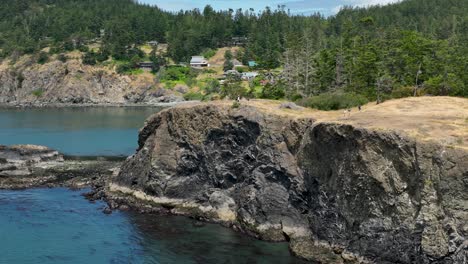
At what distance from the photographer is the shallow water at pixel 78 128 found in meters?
105

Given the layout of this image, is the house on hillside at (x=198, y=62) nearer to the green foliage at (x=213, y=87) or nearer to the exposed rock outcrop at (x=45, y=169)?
the green foliage at (x=213, y=87)

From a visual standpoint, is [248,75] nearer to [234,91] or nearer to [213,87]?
[213,87]

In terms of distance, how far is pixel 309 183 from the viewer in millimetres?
51781

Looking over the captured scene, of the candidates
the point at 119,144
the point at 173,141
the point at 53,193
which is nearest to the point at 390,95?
the point at 173,141

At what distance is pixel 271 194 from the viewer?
5428cm

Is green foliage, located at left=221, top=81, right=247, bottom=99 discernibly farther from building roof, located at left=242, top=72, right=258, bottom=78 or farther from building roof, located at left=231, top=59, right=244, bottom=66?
building roof, located at left=231, top=59, right=244, bottom=66

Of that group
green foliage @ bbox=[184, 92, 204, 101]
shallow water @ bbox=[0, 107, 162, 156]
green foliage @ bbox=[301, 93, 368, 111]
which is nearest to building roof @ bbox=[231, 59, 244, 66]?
green foliage @ bbox=[184, 92, 204, 101]

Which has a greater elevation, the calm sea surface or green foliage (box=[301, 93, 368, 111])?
green foliage (box=[301, 93, 368, 111])

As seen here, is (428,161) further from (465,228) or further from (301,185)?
(301,185)

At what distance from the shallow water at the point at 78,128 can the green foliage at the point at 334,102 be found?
4494 centimetres

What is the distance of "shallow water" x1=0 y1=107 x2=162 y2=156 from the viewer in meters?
105

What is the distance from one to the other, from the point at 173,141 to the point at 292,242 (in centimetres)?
2330

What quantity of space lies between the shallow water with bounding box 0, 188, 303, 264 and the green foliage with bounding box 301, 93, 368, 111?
2065 centimetres

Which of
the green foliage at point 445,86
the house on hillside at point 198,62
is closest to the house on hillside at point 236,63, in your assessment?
the house on hillside at point 198,62
